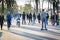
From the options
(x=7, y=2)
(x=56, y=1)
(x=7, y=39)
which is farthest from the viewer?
(x=56, y=1)

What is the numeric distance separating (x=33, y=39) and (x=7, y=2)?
15299mm

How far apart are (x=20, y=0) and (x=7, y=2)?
55.9 metres

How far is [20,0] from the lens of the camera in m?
86.7

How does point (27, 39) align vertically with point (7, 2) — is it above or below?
below

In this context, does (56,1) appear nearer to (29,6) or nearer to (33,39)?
(33,39)

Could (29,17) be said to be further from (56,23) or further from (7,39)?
(7,39)

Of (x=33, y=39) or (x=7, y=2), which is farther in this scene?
(x=7, y=2)

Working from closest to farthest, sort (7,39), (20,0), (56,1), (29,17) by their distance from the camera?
1. (7,39)
2. (29,17)
3. (56,1)
4. (20,0)

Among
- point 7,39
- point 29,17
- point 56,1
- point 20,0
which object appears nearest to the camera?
point 7,39

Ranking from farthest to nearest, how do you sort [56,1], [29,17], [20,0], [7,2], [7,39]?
[20,0]
[56,1]
[29,17]
[7,2]
[7,39]

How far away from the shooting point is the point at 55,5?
46125 millimetres

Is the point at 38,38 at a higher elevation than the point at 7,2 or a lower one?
lower

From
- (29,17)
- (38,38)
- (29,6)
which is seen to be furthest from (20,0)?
(38,38)

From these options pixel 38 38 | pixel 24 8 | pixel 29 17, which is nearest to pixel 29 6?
pixel 24 8
